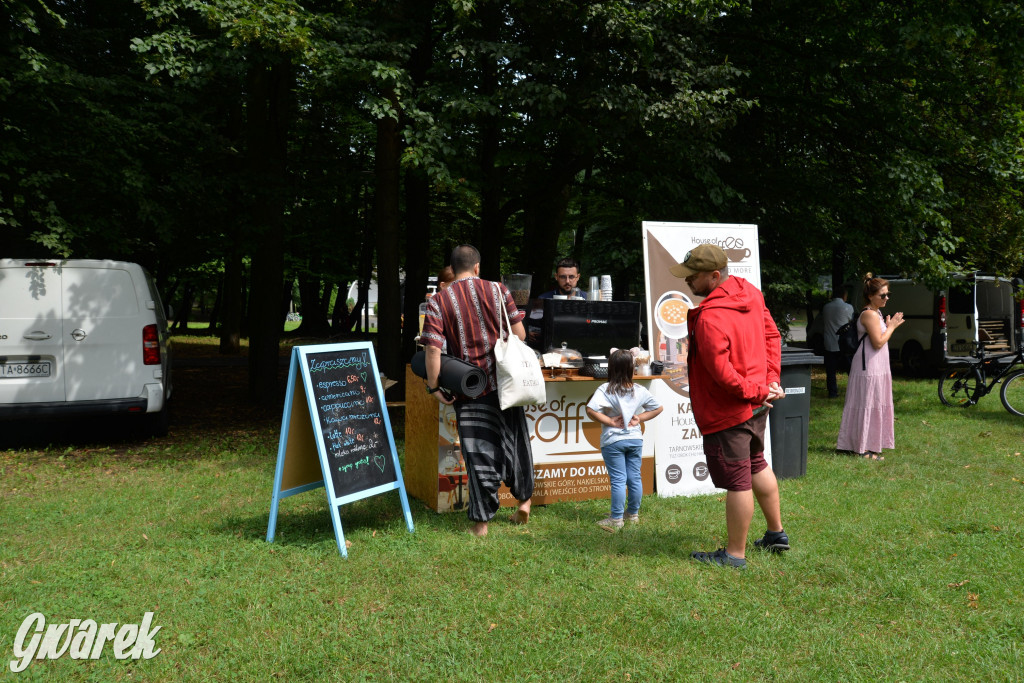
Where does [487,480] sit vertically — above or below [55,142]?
below

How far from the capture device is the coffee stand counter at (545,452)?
19.8 ft

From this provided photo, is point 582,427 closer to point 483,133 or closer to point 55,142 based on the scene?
point 483,133

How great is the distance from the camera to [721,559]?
15.6ft

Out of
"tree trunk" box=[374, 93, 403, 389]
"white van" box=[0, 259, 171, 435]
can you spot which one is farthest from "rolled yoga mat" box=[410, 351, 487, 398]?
"tree trunk" box=[374, 93, 403, 389]

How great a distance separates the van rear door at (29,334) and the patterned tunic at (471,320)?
5035mm

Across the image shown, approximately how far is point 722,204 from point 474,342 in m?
6.16

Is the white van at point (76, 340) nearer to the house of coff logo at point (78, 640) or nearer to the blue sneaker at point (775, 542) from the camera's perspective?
the house of coff logo at point (78, 640)

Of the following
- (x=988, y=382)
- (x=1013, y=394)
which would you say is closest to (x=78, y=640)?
(x=1013, y=394)

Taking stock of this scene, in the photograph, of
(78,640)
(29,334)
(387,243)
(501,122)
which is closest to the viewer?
(78,640)

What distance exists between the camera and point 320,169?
13578 millimetres

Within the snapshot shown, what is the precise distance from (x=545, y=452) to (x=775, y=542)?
77.4 inches

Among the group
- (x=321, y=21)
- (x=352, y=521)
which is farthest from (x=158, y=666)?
(x=321, y=21)

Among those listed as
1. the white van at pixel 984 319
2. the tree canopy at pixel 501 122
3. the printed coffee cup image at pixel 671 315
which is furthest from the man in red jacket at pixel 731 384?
the white van at pixel 984 319

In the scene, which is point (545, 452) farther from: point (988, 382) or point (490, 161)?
point (988, 382)
